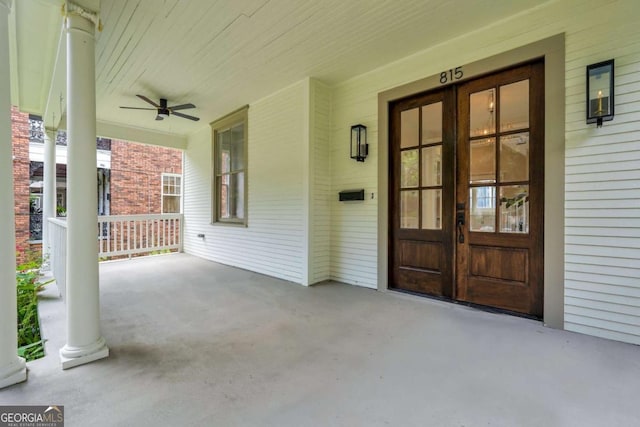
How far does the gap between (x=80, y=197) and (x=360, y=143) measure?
9.99 ft

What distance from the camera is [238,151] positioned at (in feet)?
18.5

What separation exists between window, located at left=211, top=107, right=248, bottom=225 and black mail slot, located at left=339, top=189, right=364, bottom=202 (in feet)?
6.56

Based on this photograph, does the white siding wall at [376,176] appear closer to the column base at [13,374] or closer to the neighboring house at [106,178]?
the column base at [13,374]

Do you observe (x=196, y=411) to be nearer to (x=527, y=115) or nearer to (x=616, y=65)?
(x=527, y=115)

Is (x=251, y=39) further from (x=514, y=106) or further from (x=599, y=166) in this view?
(x=599, y=166)

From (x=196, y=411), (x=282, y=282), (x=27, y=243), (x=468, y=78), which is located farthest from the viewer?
(x=27, y=243)

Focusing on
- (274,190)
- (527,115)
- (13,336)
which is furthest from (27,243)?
(527,115)

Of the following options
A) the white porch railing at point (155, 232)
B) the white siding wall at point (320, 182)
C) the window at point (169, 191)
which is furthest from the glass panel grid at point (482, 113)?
the window at point (169, 191)

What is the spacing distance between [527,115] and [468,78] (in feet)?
2.35

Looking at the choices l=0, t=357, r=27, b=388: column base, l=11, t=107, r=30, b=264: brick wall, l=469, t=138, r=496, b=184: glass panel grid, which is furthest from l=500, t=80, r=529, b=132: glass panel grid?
l=11, t=107, r=30, b=264: brick wall

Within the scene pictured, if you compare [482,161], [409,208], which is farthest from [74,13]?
[482,161]

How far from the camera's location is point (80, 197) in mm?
2072

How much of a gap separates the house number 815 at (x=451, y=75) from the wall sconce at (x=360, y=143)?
1.09 metres

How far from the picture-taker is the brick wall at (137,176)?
28.6ft
